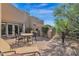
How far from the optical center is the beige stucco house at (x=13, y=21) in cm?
223

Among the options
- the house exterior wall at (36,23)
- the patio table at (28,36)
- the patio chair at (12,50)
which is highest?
the house exterior wall at (36,23)

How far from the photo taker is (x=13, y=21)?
2.24 metres

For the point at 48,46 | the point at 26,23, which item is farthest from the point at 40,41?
the point at 26,23

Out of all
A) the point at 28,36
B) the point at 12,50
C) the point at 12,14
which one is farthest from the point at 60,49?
the point at 12,14

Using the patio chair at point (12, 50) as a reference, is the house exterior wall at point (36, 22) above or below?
above

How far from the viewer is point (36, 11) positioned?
224 cm

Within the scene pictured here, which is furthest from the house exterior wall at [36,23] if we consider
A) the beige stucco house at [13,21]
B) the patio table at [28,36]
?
the patio table at [28,36]

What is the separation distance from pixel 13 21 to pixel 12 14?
0.31 feet

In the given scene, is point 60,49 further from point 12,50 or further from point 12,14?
point 12,14

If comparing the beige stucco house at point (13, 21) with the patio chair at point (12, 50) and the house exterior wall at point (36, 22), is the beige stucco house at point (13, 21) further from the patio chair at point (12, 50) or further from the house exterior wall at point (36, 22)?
the patio chair at point (12, 50)

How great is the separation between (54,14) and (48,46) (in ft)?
1.29

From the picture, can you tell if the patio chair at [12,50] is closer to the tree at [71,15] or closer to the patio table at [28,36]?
the patio table at [28,36]

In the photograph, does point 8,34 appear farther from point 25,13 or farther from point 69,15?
point 69,15

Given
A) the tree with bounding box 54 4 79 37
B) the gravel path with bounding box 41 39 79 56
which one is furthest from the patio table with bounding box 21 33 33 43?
the tree with bounding box 54 4 79 37
